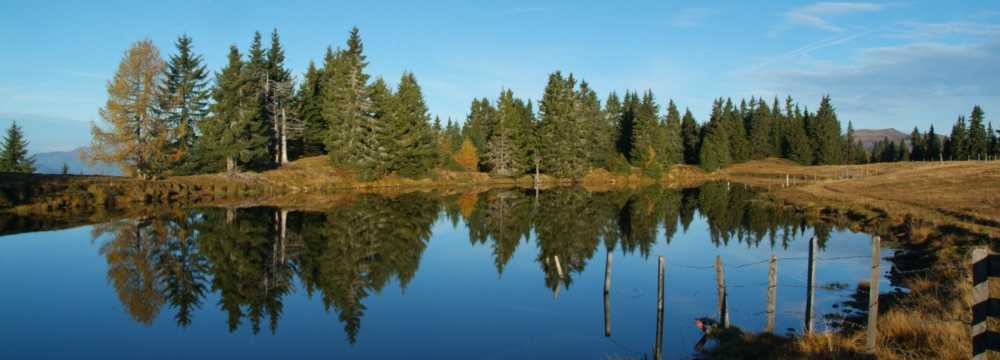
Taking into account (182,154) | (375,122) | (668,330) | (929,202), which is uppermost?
(375,122)

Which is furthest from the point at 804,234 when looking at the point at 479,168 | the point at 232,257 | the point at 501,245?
the point at 479,168

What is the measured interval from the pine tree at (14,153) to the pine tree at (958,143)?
14284cm

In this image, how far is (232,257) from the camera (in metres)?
25.2

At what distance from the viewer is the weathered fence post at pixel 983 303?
6.93 metres

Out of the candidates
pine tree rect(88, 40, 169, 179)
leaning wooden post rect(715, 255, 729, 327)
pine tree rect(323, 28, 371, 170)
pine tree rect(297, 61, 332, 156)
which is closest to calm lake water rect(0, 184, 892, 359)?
leaning wooden post rect(715, 255, 729, 327)

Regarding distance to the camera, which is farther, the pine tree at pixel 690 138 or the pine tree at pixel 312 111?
the pine tree at pixel 690 138

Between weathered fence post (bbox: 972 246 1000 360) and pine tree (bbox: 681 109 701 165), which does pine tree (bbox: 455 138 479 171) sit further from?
weathered fence post (bbox: 972 246 1000 360)

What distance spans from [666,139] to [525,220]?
2728 inches

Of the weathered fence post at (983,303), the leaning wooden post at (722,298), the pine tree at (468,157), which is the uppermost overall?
the pine tree at (468,157)

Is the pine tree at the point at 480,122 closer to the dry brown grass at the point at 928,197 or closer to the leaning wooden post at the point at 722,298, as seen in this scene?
the dry brown grass at the point at 928,197

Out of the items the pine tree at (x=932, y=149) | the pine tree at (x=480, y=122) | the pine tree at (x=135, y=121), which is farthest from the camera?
the pine tree at (x=932, y=149)

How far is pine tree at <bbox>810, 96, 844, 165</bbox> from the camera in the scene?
120062mm

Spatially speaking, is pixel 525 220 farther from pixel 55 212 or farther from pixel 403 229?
pixel 55 212

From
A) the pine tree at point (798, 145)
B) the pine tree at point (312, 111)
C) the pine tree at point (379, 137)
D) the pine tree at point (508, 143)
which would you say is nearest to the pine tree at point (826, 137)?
the pine tree at point (798, 145)
